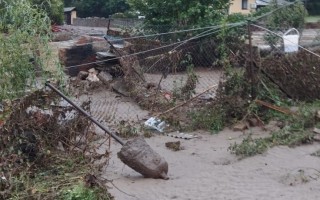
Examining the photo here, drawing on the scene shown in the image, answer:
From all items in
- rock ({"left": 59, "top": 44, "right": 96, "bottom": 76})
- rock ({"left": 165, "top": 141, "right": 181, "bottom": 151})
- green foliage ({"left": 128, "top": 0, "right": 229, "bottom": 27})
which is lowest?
rock ({"left": 165, "top": 141, "right": 181, "bottom": 151})

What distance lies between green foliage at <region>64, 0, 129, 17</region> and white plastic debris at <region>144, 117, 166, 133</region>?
131ft

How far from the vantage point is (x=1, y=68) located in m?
8.30

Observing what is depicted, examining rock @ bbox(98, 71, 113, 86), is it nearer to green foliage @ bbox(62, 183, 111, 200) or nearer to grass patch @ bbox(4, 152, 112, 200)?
grass patch @ bbox(4, 152, 112, 200)

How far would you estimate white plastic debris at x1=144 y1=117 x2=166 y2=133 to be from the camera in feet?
37.5

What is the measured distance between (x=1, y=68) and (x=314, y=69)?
628 cm

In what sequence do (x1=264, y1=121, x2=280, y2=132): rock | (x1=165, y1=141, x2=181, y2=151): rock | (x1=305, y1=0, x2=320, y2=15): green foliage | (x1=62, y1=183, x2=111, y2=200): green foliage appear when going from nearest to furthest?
(x1=62, y1=183, x2=111, y2=200): green foliage → (x1=165, y1=141, x2=181, y2=151): rock → (x1=264, y1=121, x2=280, y2=132): rock → (x1=305, y1=0, x2=320, y2=15): green foliage

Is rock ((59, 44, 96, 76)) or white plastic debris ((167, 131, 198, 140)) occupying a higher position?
rock ((59, 44, 96, 76))

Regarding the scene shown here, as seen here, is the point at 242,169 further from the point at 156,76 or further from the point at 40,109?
the point at 156,76

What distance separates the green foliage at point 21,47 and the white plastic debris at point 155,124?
10.7ft

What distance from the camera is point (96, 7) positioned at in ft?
183

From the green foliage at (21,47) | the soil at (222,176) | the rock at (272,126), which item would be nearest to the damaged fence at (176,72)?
the rock at (272,126)

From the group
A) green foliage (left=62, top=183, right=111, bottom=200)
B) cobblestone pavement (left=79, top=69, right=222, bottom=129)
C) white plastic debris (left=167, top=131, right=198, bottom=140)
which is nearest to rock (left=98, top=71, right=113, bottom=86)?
cobblestone pavement (left=79, top=69, right=222, bottom=129)

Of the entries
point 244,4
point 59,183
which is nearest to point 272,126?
point 59,183

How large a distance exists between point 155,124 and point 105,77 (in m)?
3.92
